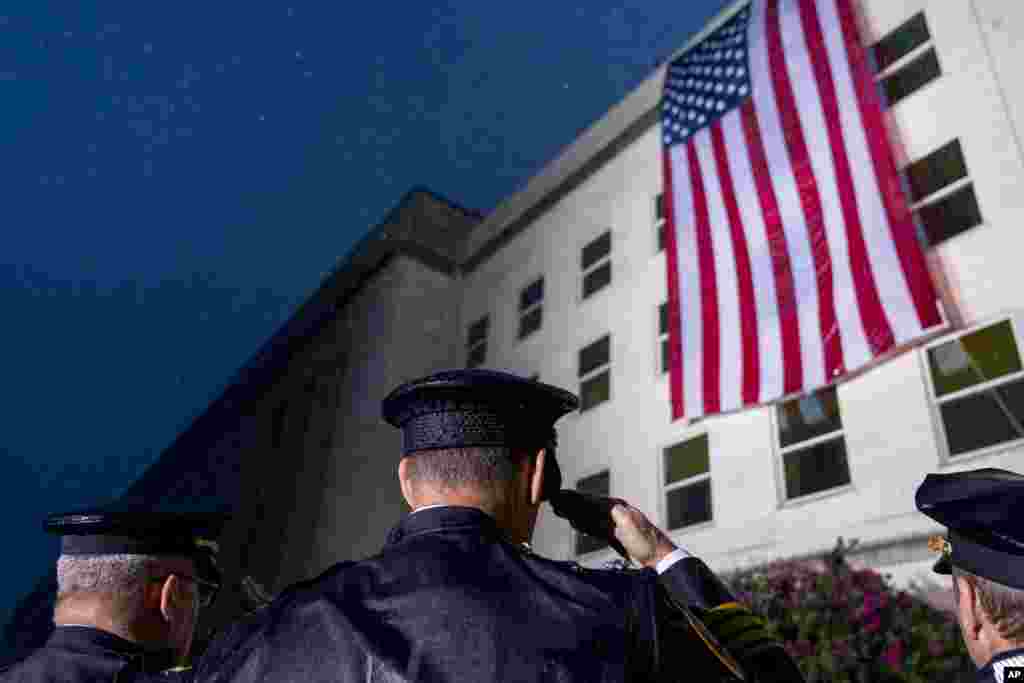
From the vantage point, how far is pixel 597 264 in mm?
16953

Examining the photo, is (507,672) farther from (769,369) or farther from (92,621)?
(769,369)

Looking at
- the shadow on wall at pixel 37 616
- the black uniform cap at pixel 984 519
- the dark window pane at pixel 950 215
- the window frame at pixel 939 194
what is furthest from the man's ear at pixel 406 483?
the shadow on wall at pixel 37 616

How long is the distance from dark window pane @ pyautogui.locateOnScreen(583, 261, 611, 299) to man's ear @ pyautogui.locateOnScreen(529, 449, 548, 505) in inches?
580

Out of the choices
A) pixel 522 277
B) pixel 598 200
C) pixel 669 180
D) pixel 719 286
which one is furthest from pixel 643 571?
pixel 522 277

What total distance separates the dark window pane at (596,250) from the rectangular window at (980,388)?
8.24 meters

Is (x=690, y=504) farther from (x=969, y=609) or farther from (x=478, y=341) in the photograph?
(x=969, y=609)

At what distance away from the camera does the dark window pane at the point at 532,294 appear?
18502 mm

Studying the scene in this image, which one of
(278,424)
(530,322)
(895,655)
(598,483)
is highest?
(530,322)

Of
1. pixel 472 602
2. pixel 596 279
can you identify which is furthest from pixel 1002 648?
pixel 596 279

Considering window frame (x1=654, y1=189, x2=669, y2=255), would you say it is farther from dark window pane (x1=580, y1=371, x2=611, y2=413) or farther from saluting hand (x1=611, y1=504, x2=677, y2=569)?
saluting hand (x1=611, y1=504, x2=677, y2=569)

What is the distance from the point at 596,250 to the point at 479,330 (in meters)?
4.48

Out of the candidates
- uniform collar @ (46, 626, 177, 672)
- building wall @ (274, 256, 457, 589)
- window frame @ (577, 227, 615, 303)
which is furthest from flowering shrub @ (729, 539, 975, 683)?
building wall @ (274, 256, 457, 589)

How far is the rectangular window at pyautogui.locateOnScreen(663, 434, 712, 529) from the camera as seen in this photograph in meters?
12.2

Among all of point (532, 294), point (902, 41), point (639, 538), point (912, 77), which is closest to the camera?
point (639, 538)
